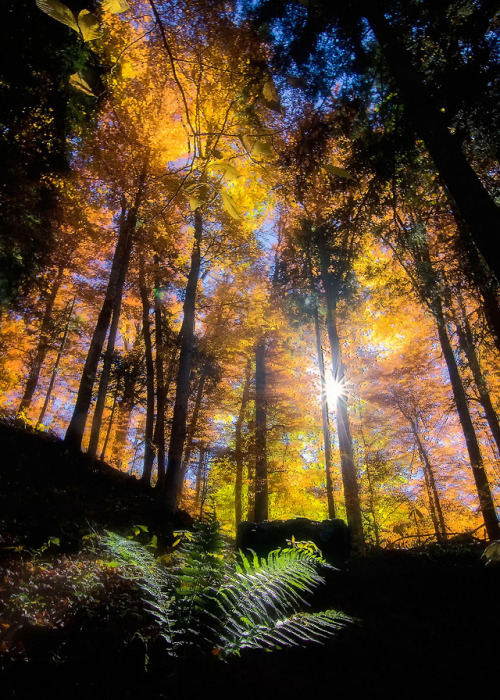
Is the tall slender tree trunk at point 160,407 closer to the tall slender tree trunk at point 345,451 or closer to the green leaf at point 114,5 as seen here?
the tall slender tree trunk at point 345,451

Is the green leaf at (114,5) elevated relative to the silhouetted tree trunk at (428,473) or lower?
lower

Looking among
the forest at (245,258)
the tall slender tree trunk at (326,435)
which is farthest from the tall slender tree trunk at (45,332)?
the tall slender tree trunk at (326,435)

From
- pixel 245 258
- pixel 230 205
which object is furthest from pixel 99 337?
pixel 230 205

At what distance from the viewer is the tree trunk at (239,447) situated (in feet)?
41.5

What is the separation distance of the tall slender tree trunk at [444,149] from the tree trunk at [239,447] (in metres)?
10.3

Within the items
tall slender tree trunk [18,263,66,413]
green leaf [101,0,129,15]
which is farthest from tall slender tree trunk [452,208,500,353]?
tall slender tree trunk [18,263,66,413]

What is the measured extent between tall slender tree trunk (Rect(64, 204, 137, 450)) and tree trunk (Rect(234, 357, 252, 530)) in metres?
5.31

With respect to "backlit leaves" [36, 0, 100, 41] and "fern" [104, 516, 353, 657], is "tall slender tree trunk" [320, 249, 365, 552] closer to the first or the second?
"fern" [104, 516, 353, 657]

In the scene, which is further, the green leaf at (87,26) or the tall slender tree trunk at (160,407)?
the tall slender tree trunk at (160,407)

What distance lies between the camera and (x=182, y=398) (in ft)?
30.4

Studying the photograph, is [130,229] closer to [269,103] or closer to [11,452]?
[11,452]

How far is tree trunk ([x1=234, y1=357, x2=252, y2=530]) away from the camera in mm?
12659

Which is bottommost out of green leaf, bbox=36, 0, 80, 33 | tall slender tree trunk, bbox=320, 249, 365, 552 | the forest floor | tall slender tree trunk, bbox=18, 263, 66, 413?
the forest floor

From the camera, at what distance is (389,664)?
8.23ft
